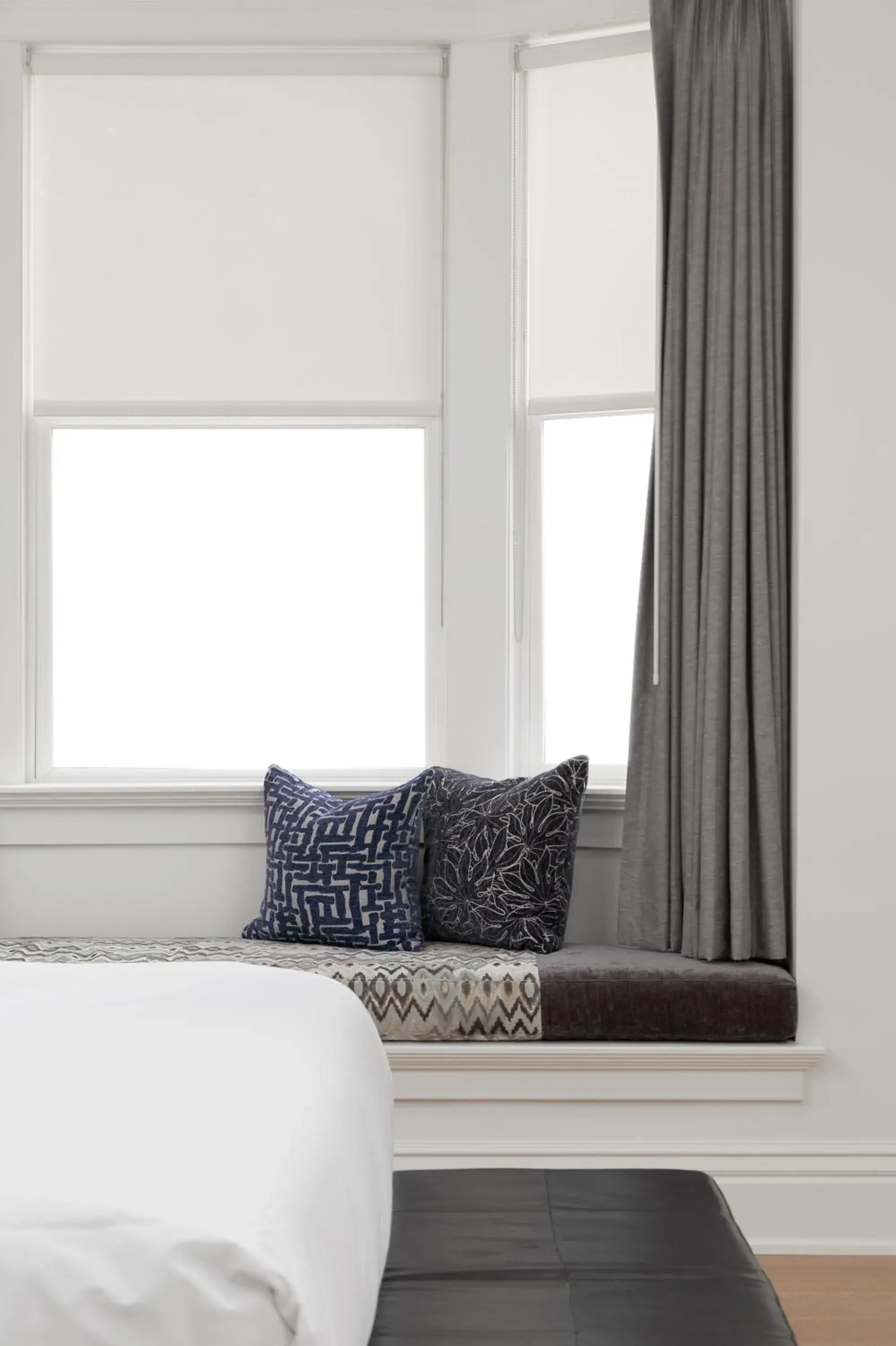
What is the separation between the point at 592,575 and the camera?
11.4 ft

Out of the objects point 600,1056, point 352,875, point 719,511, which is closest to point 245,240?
point 719,511

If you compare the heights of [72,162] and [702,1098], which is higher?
[72,162]

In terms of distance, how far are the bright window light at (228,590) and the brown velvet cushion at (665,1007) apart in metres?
1.04

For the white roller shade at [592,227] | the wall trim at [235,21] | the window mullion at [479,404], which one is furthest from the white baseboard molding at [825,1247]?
the wall trim at [235,21]

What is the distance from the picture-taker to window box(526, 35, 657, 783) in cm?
343

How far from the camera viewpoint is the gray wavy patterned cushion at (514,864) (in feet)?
10.1

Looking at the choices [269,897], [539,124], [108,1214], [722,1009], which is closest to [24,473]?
[269,897]

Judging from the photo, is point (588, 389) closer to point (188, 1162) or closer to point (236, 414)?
point (236, 414)

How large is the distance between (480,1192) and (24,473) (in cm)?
250

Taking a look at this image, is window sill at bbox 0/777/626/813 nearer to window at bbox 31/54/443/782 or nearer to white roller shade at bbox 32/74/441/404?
window at bbox 31/54/443/782

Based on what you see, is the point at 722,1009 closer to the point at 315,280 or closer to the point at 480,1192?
the point at 480,1192

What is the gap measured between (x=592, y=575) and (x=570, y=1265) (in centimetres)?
224

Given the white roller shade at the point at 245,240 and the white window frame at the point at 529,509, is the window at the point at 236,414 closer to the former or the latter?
the white roller shade at the point at 245,240

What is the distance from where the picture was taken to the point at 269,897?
318cm
